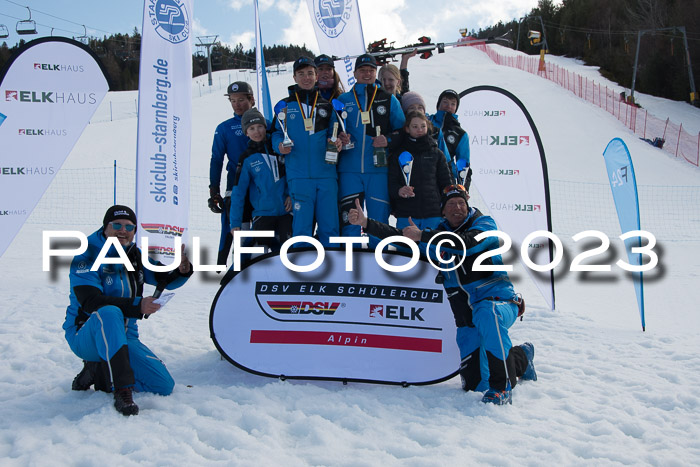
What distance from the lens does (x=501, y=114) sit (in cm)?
607

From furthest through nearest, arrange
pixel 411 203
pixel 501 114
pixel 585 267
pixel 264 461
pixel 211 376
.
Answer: pixel 585 267 < pixel 501 114 < pixel 411 203 < pixel 211 376 < pixel 264 461

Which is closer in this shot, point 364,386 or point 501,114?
point 364,386

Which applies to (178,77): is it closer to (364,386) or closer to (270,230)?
(270,230)

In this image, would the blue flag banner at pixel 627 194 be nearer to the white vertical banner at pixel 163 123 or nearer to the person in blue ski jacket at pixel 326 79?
the person in blue ski jacket at pixel 326 79

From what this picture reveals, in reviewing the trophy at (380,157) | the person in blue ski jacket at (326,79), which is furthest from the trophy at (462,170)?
the person in blue ski jacket at (326,79)

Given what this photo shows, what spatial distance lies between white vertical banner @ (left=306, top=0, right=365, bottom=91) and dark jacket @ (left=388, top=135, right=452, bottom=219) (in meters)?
3.05

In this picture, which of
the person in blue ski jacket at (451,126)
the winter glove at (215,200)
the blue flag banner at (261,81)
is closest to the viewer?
the winter glove at (215,200)

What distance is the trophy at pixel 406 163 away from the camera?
425 cm

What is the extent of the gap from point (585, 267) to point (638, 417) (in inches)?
212

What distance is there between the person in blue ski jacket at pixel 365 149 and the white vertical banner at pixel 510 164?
1.96m

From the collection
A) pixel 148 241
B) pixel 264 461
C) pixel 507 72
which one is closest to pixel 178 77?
pixel 148 241

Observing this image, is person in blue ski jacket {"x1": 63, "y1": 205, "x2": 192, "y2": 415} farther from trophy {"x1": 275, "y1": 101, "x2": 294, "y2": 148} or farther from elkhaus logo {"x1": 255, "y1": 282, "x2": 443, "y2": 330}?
trophy {"x1": 275, "y1": 101, "x2": 294, "y2": 148}

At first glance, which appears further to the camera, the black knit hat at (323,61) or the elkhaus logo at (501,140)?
the elkhaus logo at (501,140)

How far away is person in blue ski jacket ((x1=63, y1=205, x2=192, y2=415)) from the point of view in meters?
2.96
